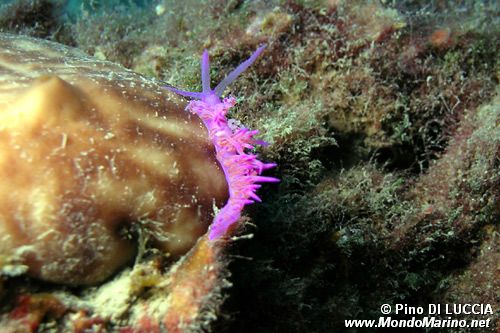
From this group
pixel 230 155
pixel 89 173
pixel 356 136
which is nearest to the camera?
pixel 89 173

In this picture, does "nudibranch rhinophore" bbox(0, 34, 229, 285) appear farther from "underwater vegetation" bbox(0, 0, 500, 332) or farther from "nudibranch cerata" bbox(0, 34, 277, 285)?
"underwater vegetation" bbox(0, 0, 500, 332)

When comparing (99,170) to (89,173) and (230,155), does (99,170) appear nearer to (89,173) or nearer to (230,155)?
(89,173)

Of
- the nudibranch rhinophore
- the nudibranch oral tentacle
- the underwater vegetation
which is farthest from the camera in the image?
the underwater vegetation

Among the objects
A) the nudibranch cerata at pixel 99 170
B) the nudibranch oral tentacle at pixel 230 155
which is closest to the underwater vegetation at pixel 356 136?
the nudibranch oral tentacle at pixel 230 155

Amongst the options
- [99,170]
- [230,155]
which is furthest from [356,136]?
[99,170]

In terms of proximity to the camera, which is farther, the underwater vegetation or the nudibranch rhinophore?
the underwater vegetation

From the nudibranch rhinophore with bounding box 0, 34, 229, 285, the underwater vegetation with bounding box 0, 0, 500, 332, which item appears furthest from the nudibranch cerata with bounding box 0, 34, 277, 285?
the underwater vegetation with bounding box 0, 0, 500, 332
